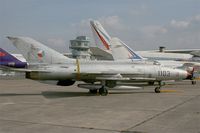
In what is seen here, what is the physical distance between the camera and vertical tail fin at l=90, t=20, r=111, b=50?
31188mm

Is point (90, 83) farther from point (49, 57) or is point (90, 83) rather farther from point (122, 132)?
point (122, 132)

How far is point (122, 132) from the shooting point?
665 centimetres

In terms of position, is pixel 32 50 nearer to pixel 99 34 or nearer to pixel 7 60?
pixel 7 60

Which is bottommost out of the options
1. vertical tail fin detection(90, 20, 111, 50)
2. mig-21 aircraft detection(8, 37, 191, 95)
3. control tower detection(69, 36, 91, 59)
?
mig-21 aircraft detection(8, 37, 191, 95)

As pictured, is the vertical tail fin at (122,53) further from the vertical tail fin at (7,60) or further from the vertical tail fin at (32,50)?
the vertical tail fin at (7,60)

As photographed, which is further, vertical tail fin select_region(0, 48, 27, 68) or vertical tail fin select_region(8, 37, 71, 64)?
vertical tail fin select_region(8, 37, 71, 64)

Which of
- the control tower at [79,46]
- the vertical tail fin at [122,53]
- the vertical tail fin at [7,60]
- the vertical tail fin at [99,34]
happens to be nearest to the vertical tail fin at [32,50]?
the vertical tail fin at [7,60]

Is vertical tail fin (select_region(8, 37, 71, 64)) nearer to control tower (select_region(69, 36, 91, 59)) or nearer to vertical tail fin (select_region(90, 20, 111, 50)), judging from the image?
vertical tail fin (select_region(90, 20, 111, 50))

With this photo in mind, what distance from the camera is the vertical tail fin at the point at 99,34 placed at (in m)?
31.2

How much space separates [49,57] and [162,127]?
9.82m

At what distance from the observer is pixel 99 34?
3111cm

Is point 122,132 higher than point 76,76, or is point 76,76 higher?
point 76,76

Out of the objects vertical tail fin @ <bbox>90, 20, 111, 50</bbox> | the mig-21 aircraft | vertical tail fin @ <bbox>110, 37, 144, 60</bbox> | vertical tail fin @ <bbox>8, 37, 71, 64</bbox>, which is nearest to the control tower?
vertical tail fin @ <bbox>90, 20, 111, 50</bbox>

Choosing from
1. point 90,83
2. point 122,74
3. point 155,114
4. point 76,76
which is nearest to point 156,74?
point 122,74
